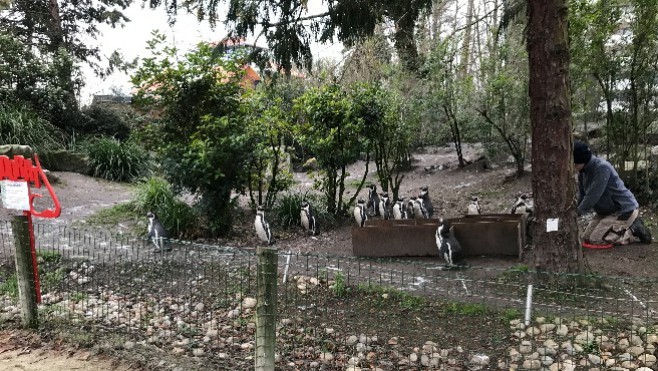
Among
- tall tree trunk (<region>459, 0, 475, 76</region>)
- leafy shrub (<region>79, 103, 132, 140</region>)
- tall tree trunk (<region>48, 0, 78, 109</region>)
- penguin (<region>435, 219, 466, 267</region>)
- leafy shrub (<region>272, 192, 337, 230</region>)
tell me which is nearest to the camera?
penguin (<region>435, 219, 466, 267</region>)

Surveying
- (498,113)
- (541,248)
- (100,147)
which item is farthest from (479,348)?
(100,147)

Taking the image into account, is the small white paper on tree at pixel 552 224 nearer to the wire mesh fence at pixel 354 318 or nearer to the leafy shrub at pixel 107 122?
the wire mesh fence at pixel 354 318

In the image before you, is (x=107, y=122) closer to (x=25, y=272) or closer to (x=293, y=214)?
(x=293, y=214)

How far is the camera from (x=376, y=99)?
8578 millimetres

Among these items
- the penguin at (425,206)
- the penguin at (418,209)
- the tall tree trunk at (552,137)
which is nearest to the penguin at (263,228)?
the penguin at (418,209)

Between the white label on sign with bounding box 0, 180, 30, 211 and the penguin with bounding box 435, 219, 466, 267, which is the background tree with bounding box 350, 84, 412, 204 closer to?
the penguin with bounding box 435, 219, 466, 267

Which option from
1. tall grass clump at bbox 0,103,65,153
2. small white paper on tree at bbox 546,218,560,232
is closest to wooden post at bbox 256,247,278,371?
small white paper on tree at bbox 546,218,560,232

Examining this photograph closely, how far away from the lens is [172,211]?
27.6ft

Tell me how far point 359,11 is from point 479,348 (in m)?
3.64

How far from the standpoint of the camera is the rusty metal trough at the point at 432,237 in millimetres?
6211

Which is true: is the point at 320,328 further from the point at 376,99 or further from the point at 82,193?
the point at 82,193

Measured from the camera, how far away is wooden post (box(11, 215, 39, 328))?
4266mm

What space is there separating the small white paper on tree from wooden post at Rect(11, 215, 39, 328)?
4376 millimetres

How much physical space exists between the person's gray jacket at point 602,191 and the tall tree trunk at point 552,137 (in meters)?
1.08
